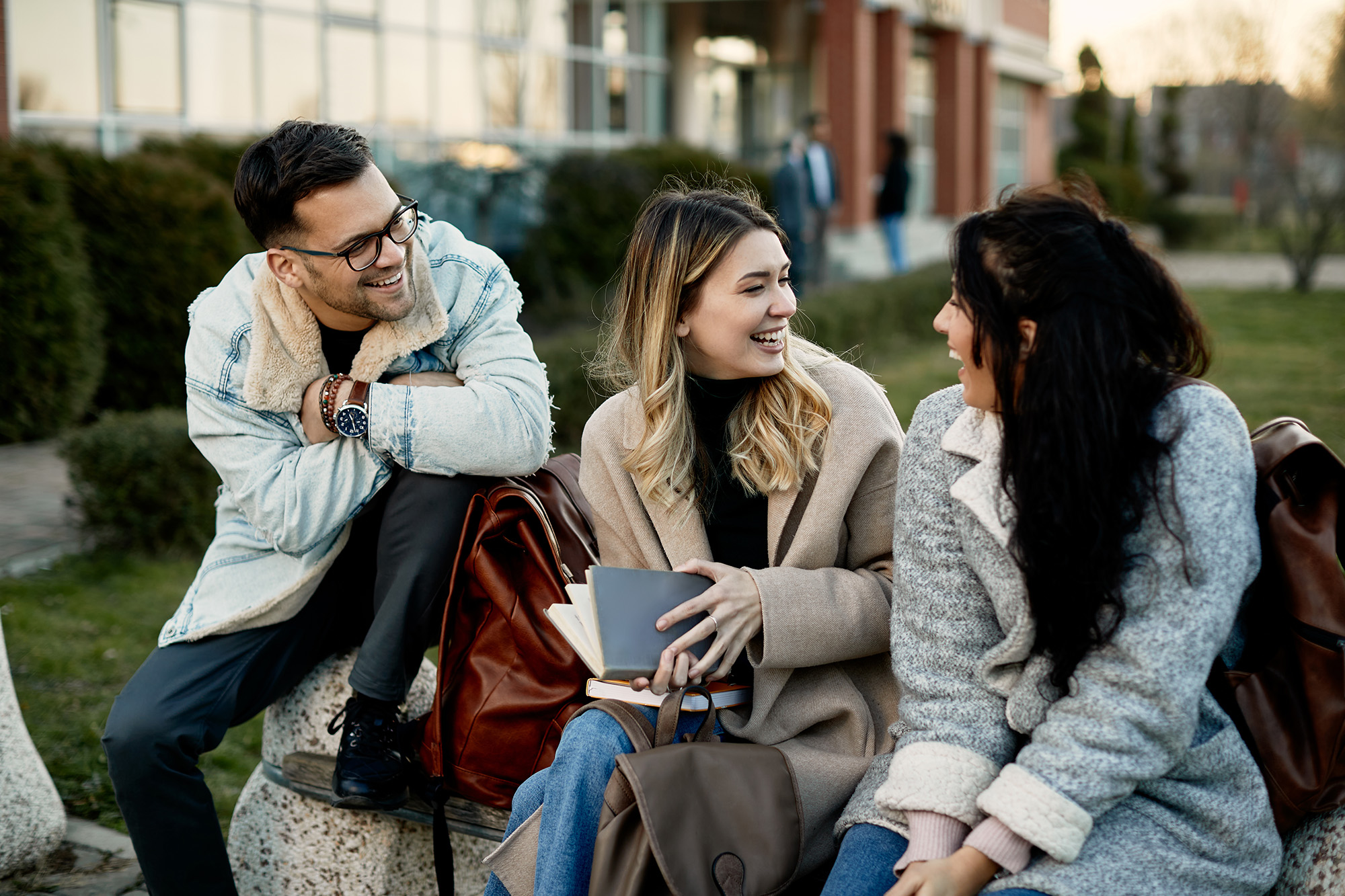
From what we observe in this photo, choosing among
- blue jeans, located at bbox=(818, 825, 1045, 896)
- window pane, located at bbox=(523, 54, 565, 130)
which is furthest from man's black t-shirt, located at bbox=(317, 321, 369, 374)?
window pane, located at bbox=(523, 54, 565, 130)

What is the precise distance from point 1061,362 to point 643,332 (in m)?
1.02

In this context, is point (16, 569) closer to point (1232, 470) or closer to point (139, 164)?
point (139, 164)

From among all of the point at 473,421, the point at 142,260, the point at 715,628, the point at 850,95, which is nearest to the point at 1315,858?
the point at 715,628

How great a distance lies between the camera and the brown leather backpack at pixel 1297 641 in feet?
6.03

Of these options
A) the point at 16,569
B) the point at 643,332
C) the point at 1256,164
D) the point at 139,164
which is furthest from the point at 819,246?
the point at 1256,164

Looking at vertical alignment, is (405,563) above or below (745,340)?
below

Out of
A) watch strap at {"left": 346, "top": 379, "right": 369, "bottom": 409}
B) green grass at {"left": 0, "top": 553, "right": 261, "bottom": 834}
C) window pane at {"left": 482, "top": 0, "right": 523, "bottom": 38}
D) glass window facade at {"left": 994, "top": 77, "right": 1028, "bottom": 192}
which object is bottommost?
green grass at {"left": 0, "top": 553, "right": 261, "bottom": 834}

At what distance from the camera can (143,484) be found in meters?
5.61

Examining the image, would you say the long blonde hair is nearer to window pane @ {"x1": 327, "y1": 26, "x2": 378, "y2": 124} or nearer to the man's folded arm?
the man's folded arm

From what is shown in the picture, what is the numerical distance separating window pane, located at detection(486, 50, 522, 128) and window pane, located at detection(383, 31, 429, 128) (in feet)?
3.81

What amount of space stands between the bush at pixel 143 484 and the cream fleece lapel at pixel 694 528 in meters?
3.71

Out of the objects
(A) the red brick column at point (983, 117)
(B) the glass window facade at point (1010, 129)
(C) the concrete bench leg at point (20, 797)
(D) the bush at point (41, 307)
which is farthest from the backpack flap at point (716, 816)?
(B) the glass window facade at point (1010, 129)

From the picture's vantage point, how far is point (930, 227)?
2473 centimetres

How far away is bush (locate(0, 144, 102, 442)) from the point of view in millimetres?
7578
